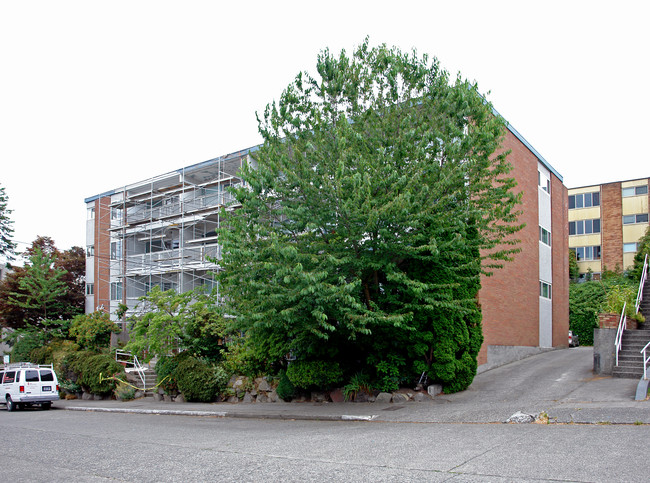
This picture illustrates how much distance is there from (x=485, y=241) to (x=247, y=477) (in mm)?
10092

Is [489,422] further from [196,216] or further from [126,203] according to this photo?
[126,203]

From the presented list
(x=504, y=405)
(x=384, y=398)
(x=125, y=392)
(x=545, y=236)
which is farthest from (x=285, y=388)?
(x=545, y=236)

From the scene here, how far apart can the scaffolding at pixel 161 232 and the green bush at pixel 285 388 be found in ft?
48.7

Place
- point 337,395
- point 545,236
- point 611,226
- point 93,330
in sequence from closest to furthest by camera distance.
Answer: point 337,395, point 545,236, point 93,330, point 611,226

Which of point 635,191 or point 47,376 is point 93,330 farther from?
point 635,191

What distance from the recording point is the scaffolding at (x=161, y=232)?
33938 mm

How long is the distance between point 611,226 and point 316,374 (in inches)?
1489

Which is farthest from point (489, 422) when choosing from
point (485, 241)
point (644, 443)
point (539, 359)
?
point (539, 359)

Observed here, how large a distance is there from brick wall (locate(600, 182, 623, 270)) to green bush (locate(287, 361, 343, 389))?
35.6m

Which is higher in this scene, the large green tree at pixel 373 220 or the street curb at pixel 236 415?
the large green tree at pixel 373 220

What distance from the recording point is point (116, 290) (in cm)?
3950

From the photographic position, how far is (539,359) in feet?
77.2

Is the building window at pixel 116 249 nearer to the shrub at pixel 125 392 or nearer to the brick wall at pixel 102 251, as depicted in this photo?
the brick wall at pixel 102 251

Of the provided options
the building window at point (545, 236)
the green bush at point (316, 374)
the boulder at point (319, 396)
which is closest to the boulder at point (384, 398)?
the green bush at point (316, 374)
